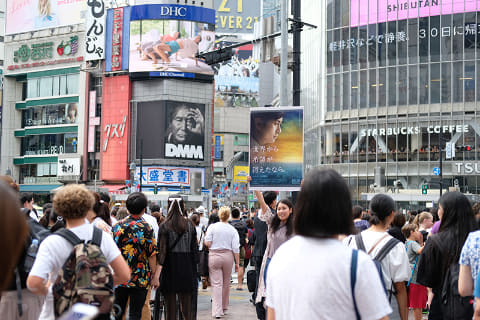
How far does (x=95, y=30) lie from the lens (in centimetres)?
7406

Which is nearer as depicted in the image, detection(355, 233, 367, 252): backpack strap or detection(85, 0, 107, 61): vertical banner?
detection(355, 233, 367, 252): backpack strap

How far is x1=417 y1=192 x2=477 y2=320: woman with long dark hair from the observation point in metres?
5.89

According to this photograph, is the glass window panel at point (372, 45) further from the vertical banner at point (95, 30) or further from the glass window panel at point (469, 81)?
the vertical banner at point (95, 30)

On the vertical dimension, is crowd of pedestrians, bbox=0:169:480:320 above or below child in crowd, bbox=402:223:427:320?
above

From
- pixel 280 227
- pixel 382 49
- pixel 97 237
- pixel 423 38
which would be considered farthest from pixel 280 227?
pixel 382 49

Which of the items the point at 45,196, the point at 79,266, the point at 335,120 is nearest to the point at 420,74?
the point at 335,120

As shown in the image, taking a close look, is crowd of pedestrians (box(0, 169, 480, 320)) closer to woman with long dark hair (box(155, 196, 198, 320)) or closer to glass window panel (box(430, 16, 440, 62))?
woman with long dark hair (box(155, 196, 198, 320))

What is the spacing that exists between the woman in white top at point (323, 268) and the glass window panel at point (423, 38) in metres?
53.9

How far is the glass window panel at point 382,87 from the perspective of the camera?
186 feet

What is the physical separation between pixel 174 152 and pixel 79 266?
6746 centimetres

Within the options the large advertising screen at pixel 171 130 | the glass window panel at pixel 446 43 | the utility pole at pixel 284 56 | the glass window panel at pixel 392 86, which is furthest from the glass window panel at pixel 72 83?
the utility pole at pixel 284 56

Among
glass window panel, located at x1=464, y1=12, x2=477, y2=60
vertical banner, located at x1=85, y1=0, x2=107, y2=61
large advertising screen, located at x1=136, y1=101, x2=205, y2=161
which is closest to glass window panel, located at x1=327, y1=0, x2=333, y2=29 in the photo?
glass window panel, located at x1=464, y1=12, x2=477, y2=60

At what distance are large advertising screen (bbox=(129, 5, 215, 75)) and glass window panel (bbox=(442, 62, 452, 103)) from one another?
89.4ft

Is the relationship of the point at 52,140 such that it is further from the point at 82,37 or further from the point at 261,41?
the point at 261,41
